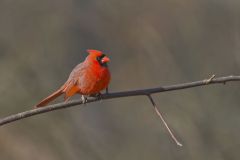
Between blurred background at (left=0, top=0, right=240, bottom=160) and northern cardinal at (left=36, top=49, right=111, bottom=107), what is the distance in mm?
3084

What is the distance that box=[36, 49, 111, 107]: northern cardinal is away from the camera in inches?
169

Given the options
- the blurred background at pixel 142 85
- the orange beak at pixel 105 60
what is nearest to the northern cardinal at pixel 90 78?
the orange beak at pixel 105 60

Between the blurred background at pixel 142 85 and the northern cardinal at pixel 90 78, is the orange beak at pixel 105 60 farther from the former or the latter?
the blurred background at pixel 142 85

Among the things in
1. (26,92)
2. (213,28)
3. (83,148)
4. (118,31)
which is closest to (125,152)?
(83,148)

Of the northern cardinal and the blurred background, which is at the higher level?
the northern cardinal

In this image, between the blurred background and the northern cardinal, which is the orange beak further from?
the blurred background

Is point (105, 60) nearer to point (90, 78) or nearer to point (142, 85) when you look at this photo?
point (90, 78)

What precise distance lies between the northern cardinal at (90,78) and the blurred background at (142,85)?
3084mm

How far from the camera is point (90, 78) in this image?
434 cm

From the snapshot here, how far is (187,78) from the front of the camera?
855cm

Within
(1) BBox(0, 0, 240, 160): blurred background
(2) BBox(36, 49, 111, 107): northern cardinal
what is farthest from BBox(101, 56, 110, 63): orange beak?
(1) BBox(0, 0, 240, 160): blurred background

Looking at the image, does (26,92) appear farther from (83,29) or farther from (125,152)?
(83,29)

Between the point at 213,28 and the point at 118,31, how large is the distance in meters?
3.17

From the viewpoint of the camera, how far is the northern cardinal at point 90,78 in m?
4.30
